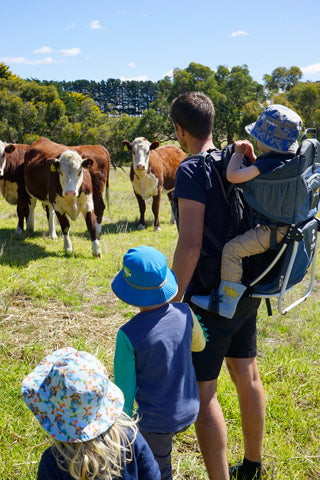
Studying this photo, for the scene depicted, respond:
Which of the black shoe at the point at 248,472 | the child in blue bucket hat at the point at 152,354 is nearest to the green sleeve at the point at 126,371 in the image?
the child in blue bucket hat at the point at 152,354

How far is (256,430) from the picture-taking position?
253 centimetres

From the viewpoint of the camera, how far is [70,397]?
1.35m

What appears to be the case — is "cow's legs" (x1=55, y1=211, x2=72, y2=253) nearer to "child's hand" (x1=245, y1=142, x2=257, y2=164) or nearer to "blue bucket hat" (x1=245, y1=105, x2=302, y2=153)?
Answer: "child's hand" (x1=245, y1=142, x2=257, y2=164)

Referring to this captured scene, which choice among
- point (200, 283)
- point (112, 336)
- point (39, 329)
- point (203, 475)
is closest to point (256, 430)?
point (203, 475)

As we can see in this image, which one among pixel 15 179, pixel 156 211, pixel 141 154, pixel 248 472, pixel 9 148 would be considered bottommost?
pixel 156 211

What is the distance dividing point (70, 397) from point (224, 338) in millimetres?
1155

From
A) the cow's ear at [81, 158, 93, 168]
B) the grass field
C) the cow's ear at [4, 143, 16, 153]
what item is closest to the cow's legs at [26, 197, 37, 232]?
the cow's ear at [4, 143, 16, 153]

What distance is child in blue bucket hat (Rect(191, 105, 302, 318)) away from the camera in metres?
2.29

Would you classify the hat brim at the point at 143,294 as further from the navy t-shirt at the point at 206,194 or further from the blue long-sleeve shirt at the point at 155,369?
the navy t-shirt at the point at 206,194

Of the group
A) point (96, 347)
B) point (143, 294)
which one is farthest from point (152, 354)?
point (96, 347)

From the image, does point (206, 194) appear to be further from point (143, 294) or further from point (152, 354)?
point (152, 354)

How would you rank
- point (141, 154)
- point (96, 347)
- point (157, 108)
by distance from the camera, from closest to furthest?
1. point (96, 347)
2. point (141, 154)
3. point (157, 108)

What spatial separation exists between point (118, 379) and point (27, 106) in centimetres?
2700

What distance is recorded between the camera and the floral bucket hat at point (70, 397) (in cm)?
136
